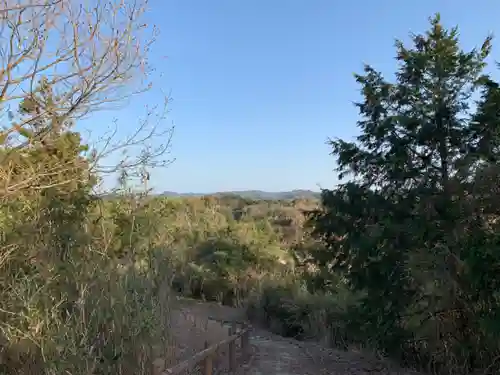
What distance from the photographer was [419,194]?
675 cm

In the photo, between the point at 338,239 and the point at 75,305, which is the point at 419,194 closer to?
the point at 338,239

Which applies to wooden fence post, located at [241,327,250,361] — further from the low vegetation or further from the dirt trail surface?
the low vegetation

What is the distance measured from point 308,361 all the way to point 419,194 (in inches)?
110

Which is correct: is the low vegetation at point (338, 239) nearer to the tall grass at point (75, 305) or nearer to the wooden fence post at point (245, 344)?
the tall grass at point (75, 305)

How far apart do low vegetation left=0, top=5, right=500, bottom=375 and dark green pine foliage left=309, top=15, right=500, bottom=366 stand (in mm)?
22

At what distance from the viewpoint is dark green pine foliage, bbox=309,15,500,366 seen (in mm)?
5902

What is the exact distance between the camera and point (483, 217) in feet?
18.9

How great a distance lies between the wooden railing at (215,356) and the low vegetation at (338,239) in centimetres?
29

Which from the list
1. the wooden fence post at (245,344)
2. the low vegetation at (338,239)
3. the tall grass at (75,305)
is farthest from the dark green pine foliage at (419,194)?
the tall grass at (75,305)

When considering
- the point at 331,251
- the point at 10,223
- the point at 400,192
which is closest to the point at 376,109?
the point at 400,192

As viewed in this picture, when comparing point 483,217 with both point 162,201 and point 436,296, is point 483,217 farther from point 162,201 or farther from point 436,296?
point 162,201

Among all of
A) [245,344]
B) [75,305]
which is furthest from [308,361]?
[75,305]

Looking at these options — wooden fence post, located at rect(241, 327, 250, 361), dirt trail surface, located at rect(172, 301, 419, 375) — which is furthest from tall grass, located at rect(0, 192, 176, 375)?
dirt trail surface, located at rect(172, 301, 419, 375)

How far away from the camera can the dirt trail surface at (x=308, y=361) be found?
257 inches
